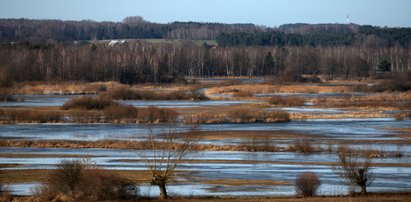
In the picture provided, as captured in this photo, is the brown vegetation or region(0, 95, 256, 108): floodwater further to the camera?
the brown vegetation

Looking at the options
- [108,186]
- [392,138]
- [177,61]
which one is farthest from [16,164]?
[177,61]

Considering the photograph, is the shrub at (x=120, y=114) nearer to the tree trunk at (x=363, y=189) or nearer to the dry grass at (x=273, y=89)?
the tree trunk at (x=363, y=189)

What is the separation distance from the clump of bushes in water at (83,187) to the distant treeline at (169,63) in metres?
88.5

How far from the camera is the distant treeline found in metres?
137

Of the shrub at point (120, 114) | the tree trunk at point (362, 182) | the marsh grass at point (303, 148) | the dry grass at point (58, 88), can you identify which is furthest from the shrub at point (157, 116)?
the dry grass at point (58, 88)

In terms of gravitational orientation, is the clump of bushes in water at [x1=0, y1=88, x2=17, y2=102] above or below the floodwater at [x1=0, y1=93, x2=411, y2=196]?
below

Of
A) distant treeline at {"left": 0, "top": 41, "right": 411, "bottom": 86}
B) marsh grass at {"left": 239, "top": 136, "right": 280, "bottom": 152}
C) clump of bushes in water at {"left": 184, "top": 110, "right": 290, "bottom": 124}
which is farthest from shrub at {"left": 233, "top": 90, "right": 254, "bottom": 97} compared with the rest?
marsh grass at {"left": 239, "top": 136, "right": 280, "bottom": 152}

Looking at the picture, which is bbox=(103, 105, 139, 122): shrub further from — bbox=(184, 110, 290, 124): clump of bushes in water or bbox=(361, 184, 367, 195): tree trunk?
bbox=(361, 184, 367, 195): tree trunk

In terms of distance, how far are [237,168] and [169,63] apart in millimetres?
122979

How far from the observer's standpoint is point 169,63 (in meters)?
161

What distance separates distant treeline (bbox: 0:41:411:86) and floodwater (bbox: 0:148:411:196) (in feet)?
242

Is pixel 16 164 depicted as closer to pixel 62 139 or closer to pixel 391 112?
pixel 62 139

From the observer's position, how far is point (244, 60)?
591 ft

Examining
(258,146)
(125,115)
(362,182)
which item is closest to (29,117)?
(125,115)
